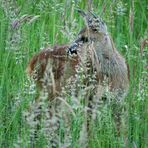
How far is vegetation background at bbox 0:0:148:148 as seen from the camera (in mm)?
4230

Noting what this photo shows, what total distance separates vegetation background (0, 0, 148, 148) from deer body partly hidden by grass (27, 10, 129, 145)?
0.09m

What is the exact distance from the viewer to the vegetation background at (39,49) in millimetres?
4230

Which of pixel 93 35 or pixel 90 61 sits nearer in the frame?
pixel 90 61

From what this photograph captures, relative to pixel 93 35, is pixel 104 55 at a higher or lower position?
lower

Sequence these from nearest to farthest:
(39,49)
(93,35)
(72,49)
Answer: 1. (72,49)
2. (93,35)
3. (39,49)

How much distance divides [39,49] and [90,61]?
29.4 inches

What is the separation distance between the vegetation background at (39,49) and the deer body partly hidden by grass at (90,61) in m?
0.09

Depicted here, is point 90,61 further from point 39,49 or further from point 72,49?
point 39,49

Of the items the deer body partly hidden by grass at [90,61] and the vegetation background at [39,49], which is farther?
the deer body partly hidden by grass at [90,61]

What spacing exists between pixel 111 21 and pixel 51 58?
1103 mm

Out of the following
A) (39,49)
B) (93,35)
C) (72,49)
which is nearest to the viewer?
(72,49)

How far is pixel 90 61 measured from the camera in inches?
198

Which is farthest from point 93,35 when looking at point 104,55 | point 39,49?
point 39,49

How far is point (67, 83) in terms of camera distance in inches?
189
